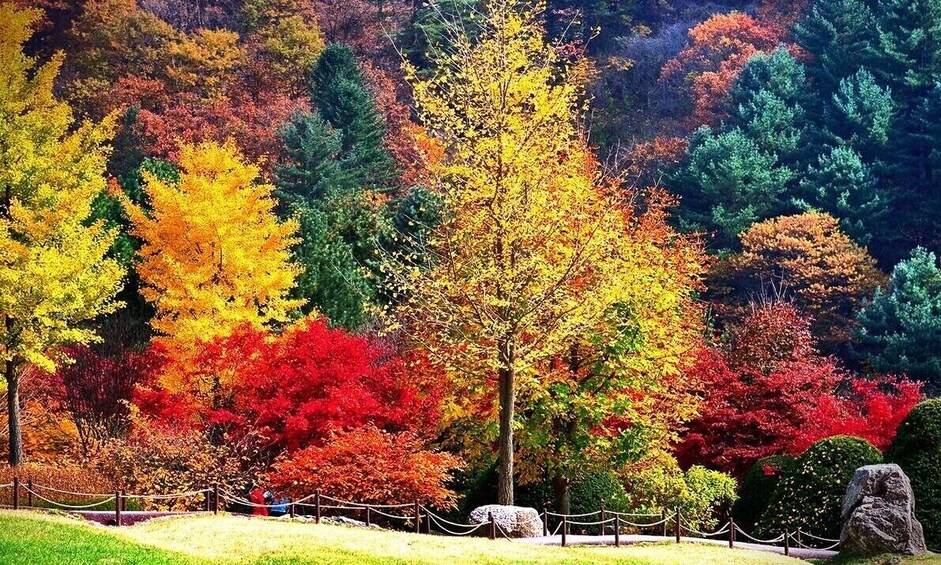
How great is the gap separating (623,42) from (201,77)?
22.6 metres

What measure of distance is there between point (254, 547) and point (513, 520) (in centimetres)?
540

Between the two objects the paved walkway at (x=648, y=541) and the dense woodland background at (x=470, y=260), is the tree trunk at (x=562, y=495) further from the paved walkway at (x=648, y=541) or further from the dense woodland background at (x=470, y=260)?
the paved walkway at (x=648, y=541)

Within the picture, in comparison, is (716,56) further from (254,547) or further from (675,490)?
(254,547)

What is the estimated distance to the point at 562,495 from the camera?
27750 mm

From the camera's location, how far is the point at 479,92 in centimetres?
2544

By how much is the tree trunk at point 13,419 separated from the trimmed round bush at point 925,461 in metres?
18.6

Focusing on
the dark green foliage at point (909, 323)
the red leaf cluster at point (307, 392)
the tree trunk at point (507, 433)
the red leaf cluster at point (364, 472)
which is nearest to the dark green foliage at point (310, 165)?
the dark green foliage at point (909, 323)

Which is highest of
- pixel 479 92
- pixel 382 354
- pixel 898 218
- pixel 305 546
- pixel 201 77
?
pixel 201 77

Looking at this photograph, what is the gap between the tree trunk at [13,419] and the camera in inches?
1189

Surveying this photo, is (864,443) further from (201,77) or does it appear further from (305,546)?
(201,77)

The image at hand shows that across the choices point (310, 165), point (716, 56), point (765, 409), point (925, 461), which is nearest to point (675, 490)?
point (765, 409)

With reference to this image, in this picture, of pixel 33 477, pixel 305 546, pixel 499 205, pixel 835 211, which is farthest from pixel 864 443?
pixel 835 211

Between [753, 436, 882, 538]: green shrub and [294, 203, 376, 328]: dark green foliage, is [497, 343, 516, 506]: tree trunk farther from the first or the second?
[294, 203, 376, 328]: dark green foliage

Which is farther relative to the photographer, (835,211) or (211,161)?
(835,211)
